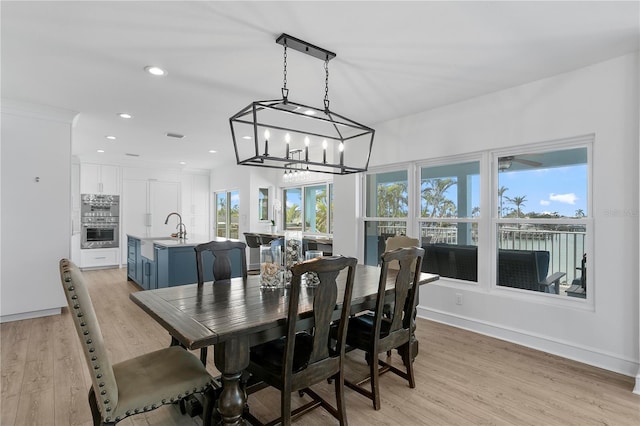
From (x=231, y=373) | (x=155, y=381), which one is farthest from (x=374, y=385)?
(x=155, y=381)

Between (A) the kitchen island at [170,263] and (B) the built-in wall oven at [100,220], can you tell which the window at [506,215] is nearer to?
(A) the kitchen island at [170,263]

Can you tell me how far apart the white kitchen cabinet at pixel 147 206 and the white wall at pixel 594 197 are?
275 inches

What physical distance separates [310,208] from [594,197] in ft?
17.0

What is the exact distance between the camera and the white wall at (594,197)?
2.70m

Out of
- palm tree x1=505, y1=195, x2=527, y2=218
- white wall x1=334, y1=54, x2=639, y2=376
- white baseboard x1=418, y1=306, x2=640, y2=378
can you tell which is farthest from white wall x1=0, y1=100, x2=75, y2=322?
palm tree x1=505, y1=195, x2=527, y2=218

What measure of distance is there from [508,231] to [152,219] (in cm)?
756

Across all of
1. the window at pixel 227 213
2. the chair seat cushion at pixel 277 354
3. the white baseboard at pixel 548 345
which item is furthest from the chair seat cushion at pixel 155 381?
the window at pixel 227 213

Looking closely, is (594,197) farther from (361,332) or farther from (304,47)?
(304,47)

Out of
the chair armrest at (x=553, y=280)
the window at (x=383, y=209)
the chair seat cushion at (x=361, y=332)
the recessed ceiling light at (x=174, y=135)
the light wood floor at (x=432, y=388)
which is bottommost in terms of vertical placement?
the light wood floor at (x=432, y=388)

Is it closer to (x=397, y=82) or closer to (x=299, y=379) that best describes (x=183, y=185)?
(x=397, y=82)

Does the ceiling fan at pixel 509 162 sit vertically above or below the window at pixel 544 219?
above

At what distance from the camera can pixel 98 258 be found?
24.3ft

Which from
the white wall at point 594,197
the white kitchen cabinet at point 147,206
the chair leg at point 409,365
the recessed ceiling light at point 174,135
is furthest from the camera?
the white kitchen cabinet at point 147,206

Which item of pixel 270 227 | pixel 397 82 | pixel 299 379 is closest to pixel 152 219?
pixel 270 227
